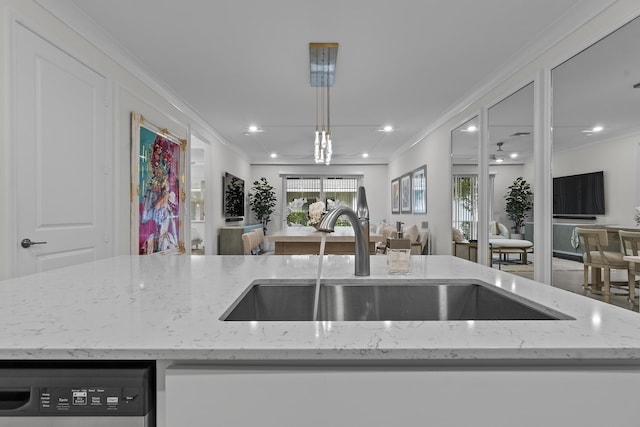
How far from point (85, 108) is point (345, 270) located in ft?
8.68

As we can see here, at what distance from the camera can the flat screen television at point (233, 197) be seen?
22.9ft

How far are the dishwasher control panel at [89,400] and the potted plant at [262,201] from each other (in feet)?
28.1

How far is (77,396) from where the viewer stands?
549mm

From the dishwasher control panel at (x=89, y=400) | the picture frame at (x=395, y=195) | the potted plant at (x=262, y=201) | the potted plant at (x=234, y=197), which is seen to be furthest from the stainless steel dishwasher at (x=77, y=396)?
the potted plant at (x=262, y=201)

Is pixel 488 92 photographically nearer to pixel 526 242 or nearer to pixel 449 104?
pixel 449 104

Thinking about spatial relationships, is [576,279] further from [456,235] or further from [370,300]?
[456,235]

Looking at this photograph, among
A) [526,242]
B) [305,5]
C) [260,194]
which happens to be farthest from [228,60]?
[260,194]

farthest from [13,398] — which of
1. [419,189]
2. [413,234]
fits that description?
[419,189]

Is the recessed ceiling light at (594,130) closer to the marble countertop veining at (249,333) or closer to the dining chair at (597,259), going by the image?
the dining chair at (597,259)

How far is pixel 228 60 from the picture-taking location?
11.0 feet

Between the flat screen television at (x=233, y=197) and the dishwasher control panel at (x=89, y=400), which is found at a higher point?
the flat screen television at (x=233, y=197)

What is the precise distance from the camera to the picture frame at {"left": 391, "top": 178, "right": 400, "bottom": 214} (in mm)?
8219

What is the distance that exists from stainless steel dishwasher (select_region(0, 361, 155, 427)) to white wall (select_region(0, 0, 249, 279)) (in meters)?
1.99

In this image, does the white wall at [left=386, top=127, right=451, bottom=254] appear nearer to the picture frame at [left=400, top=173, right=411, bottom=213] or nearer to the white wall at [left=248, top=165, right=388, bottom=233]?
the picture frame at [left=400, top=173, right=411, bottom=213]
